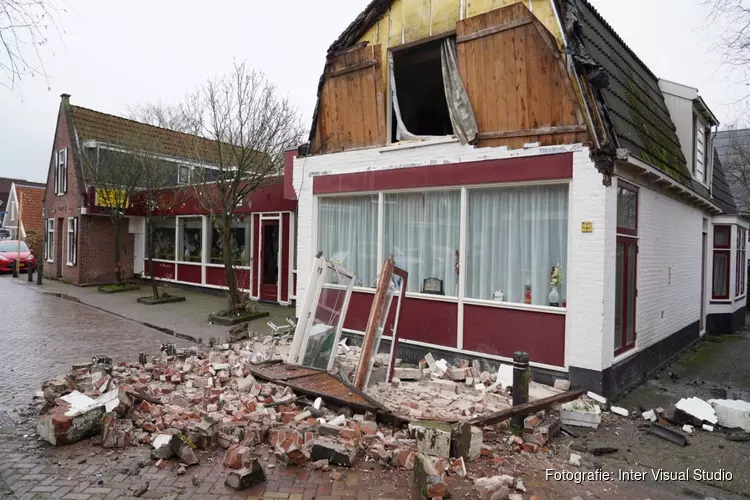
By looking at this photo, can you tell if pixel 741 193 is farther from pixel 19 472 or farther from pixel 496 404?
pixel 19 472

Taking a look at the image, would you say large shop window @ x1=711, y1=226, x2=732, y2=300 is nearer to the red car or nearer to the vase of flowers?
the vase of flowers

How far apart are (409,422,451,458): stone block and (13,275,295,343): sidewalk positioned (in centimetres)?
640

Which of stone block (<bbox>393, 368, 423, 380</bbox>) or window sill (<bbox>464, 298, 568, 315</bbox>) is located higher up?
window sill (<bbox>464, 298, 568, 315</bbox>)

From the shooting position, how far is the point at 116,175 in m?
16.7

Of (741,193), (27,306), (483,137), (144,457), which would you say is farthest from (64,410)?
(741,193)

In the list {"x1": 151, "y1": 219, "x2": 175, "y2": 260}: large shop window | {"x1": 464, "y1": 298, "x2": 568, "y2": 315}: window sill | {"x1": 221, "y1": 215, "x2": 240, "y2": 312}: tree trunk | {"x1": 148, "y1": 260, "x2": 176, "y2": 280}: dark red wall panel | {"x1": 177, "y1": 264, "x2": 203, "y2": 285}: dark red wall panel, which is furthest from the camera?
{"x1": 151, "y1": 219, "x2": 175, "y2": 260}: large shop window

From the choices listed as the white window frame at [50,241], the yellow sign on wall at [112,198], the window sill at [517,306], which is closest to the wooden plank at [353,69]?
the window sill at [517,306]

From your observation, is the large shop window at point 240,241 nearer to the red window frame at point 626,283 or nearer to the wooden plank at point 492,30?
the wooden plank at point 492,30

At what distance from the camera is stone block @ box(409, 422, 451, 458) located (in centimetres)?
448

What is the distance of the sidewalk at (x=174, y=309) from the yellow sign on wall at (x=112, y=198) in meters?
3.14

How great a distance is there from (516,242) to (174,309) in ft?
33.1

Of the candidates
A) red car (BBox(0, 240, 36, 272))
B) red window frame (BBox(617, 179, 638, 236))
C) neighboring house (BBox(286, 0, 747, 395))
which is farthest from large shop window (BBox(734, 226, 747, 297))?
red car (BBox(0, 240, 36, 272))

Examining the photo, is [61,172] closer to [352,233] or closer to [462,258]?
[352,233]

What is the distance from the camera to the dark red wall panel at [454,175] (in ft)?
21.9
